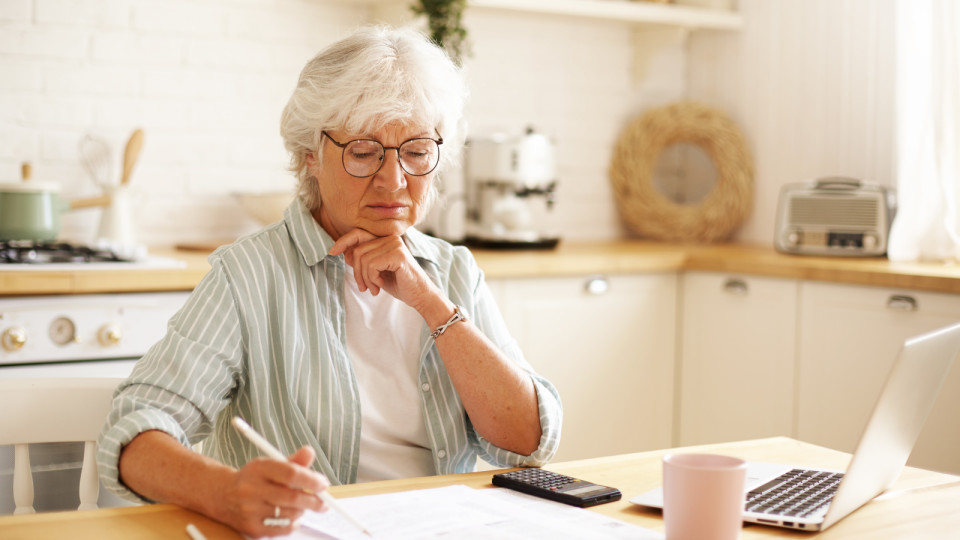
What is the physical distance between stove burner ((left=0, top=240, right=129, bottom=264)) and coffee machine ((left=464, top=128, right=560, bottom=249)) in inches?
46.2

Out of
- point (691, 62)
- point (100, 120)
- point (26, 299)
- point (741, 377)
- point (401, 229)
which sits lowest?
point (741, 377)

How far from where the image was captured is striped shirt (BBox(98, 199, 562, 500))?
4.33 feet

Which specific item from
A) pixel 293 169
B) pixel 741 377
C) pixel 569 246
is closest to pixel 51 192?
pixel 293 169

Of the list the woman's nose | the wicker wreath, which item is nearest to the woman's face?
the woman's nose

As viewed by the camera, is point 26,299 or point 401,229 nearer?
point 401,229

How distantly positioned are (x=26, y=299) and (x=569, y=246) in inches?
71.6

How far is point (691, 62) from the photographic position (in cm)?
389

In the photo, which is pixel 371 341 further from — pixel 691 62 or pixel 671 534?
pixel 691 62

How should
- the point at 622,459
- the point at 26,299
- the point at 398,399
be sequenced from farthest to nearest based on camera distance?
the point at 26,299
the point at 398,399
the point at 622,459

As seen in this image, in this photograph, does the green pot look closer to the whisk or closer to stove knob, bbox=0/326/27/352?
the whisk

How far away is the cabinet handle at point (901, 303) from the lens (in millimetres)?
2510

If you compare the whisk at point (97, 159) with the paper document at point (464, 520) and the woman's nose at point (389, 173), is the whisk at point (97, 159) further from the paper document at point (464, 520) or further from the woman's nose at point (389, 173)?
the paper document at point (464, 520)

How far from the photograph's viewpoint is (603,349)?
9.81 ft

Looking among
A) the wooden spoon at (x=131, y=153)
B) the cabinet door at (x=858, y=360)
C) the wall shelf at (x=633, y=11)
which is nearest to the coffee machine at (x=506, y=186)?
the wall shelf at (x=633, y=11)
